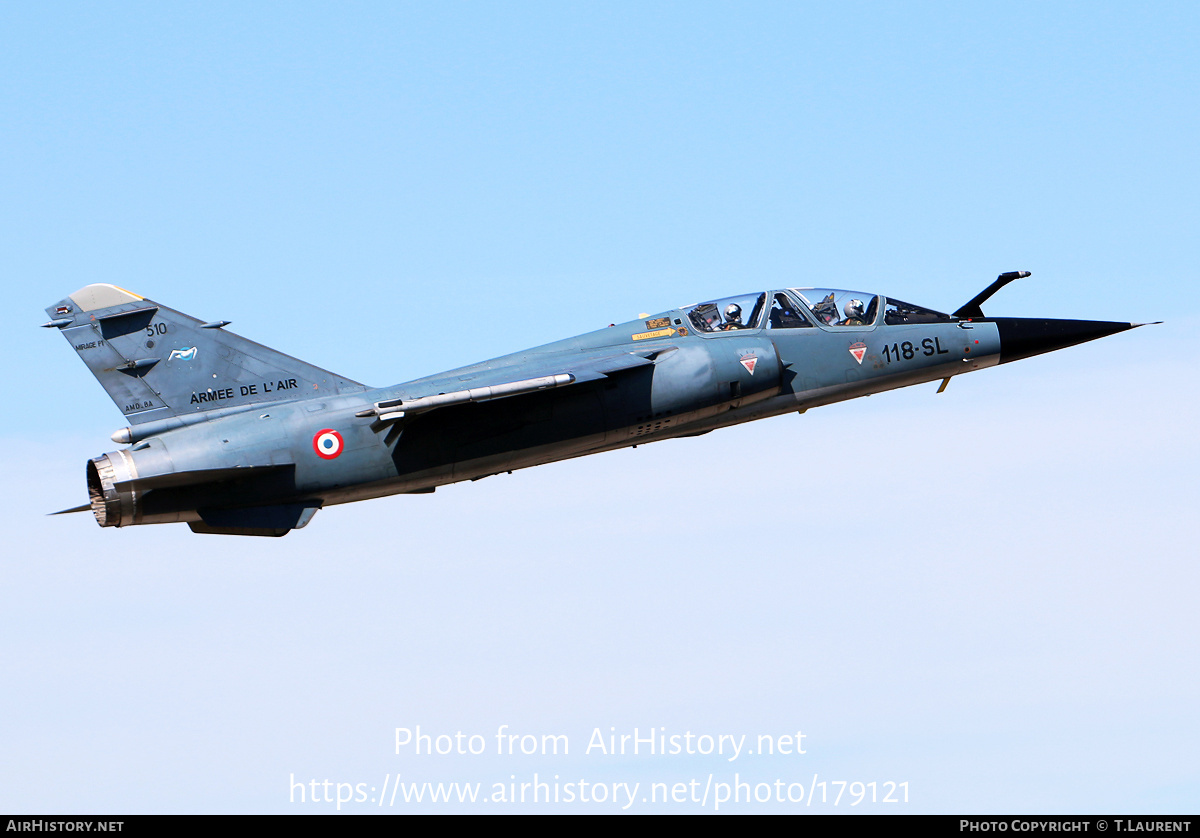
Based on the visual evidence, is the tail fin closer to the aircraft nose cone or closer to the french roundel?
the french roundel

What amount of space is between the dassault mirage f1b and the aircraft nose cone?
5.37 feet

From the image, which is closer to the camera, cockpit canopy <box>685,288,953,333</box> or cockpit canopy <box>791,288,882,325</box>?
cockpit canopy <box>685,288,953,333</box>

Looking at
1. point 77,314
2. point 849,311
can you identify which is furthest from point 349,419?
point 849,311

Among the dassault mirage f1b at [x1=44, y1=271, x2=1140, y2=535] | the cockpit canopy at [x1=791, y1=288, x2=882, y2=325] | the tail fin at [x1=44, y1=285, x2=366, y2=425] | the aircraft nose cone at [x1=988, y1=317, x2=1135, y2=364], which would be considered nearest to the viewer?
the dassault mirage f1b at [x1=44, y1=271, x2=1140, y2=535]

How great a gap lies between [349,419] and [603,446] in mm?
3642

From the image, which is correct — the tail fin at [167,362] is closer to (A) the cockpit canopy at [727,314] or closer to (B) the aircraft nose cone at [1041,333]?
(A) the cockpit canopy at [727,314]

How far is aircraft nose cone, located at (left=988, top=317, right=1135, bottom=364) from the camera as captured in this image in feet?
75.5

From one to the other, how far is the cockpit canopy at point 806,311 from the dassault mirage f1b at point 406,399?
0.03 metres

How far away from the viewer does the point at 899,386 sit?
22781mm

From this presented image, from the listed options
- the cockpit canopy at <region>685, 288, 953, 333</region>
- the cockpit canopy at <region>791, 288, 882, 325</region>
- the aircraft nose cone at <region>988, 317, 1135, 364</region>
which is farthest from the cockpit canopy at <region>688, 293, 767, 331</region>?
the aircraft nose cone at <region>988, 317, 1135, 364</region>

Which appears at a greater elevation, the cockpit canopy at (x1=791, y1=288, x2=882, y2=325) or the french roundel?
the cockpit canopy at (x1=791, y1=288, x2=882, y2=325)

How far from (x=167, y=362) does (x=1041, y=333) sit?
13058mm

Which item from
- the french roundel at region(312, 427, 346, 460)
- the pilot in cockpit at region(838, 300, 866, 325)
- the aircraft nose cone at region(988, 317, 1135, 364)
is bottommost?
the french roundel at region(312, 427, 346, 460)

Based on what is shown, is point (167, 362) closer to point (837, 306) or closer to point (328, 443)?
point (328, 443)
